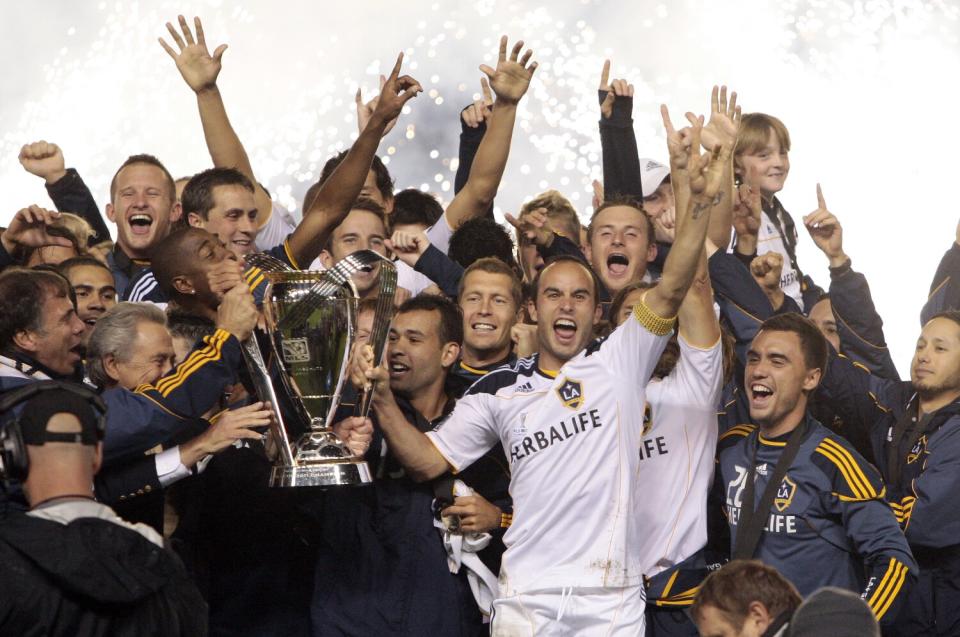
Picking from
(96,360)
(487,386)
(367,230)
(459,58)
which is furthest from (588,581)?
(459,58)

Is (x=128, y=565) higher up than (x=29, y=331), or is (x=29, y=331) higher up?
(x=29, y=331)

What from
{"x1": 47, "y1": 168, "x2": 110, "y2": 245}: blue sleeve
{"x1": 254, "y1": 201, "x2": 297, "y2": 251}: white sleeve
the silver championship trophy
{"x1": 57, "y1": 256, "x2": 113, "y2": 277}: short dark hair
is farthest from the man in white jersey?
{"x1": 47, "y1": 168, "x2": 110, "y2": 245}: blue sleeve

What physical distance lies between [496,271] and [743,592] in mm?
1941

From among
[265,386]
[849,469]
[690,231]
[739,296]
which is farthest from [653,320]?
[265,386]

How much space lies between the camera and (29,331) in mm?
4426

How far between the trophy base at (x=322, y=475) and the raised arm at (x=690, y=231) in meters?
0.99

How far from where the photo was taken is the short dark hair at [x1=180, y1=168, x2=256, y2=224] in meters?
5.25

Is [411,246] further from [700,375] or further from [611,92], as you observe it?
[700,375]

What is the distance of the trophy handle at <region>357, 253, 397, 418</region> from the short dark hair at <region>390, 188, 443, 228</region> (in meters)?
2.20

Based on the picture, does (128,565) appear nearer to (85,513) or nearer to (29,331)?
(85,513)

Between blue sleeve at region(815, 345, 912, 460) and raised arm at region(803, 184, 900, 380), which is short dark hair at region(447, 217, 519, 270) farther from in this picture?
blue sleeve at region(815, 345, 912, 460)

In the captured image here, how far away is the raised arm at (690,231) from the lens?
4156 mm

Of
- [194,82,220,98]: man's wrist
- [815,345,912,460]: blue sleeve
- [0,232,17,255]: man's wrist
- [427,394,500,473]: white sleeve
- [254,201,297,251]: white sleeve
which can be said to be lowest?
[427,394,500,473]: white sleeve

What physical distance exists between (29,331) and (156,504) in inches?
26.3
